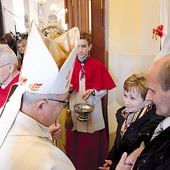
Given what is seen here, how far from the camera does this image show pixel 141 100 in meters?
1.26

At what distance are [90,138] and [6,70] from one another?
3.16 feet

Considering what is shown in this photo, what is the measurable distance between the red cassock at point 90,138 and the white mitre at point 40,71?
110 cm

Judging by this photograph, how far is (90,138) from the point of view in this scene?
207cm

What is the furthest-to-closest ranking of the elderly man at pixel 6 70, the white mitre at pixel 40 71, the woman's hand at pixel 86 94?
the woman's hand at pixel 86 94 < the elderly man at pixel 6 70 < the white mitre at pixel 40 71

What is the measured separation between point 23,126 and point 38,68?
21 cm

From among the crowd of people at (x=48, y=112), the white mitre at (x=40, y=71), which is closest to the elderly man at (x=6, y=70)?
the crowd of people at (x=48, y=112)

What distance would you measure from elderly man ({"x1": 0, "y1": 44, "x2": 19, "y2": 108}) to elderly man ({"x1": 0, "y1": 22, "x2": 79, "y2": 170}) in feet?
2.26

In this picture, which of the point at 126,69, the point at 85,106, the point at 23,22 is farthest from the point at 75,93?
the point at 23,22

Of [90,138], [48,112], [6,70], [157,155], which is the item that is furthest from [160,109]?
[90,138]

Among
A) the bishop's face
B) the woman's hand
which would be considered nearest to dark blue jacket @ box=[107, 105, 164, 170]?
the woman's hand

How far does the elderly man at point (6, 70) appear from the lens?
1.50 metres

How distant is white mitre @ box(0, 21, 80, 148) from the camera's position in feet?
2.66

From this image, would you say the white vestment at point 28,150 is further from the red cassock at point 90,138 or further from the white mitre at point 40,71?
the red cassock at point 90,138

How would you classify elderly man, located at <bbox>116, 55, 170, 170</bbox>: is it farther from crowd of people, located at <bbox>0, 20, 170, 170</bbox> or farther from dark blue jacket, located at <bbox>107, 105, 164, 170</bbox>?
dark blue jacket, located at <bbox>107, 105, 164, 170</bbox>
